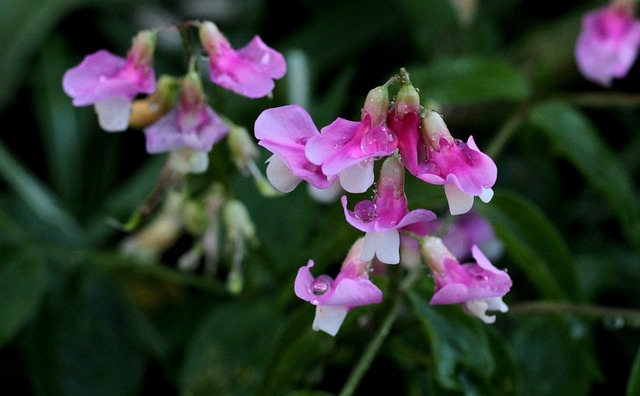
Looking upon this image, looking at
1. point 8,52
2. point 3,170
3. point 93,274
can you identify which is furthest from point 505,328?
point 8,52

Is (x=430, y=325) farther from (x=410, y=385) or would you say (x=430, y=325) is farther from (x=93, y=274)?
(x=93, y=274)

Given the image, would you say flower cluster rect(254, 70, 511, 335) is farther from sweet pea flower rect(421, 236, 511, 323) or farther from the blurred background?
the blurred background

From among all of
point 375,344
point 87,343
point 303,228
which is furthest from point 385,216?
point 87,343

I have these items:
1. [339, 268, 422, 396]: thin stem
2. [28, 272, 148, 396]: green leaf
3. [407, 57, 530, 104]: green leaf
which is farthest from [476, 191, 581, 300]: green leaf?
[28, 272, 148, 396]: green leaf

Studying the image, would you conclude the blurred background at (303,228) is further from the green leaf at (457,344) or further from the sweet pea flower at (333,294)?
the sweet pea flower at (333,294)

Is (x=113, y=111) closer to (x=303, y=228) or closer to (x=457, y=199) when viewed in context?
(x=457, y=199)

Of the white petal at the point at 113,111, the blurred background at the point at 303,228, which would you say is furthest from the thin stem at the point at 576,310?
the white petal at the point at 113,111
